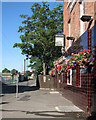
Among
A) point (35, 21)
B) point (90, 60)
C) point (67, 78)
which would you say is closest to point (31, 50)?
point (35, 21)

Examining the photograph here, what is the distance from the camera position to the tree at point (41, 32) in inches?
1119

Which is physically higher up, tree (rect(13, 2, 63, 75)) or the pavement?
Answer: tree (rect(13, 2, 63, 75))

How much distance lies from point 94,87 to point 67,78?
6.35 meters

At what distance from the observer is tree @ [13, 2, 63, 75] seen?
2841 centimetres

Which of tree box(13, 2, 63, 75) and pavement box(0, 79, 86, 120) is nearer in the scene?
pavement box(0, 79, 86, 120)

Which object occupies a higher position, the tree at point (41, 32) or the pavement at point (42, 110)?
the tree at point (41, 32)

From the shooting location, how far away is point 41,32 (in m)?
28.0

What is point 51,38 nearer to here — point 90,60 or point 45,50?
point 45,50

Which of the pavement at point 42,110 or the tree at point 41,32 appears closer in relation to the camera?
the pavement at point 42,110

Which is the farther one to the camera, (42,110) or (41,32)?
(41,32)

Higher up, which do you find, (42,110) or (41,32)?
(41,32)

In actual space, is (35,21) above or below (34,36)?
above

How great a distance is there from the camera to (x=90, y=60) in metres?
7.35

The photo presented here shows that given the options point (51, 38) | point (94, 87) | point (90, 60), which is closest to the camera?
point (90, 60)
